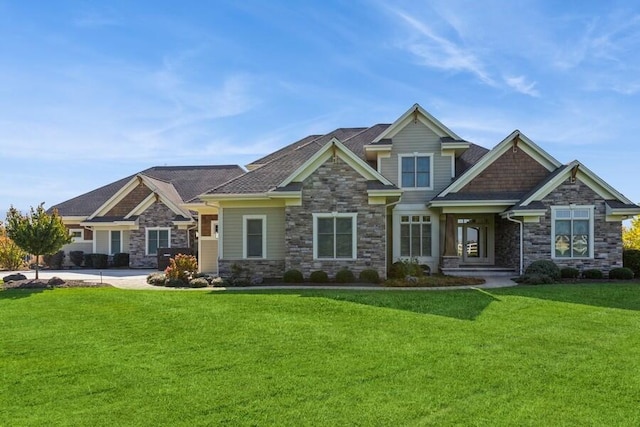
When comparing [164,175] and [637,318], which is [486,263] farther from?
[164,175]

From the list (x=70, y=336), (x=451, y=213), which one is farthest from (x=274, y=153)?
(x=70, y=336)

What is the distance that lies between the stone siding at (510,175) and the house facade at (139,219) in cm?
1585

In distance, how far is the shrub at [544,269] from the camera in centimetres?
1691

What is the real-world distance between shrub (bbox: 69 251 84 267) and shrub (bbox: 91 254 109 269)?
1.28m

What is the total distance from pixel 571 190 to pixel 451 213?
4.86 m

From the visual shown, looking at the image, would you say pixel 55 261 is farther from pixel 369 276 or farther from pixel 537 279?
pixel 537 279

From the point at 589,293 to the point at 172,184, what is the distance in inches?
1011

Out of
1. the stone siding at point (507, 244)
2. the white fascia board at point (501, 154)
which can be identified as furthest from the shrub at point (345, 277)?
the stone siding at point (507, 244)

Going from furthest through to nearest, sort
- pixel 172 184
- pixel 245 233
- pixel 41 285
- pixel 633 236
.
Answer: pixel 172 184
pixel 633 236
pixel 245 233
pixel 41 285

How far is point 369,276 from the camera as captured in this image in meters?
16.5

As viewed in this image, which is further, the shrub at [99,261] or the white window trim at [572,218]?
the shrub at [99,261]

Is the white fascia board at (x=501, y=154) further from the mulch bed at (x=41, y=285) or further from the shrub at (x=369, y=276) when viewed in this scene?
the mulch bed at (x=41, y=285)

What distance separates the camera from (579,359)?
275 inches

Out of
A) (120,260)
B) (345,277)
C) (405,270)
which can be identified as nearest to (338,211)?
(345,277)
